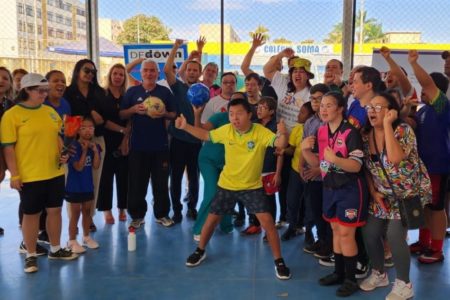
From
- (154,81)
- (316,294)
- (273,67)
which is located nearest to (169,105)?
(154,81)

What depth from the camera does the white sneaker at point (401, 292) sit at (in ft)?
9.68

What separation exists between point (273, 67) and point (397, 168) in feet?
7.67

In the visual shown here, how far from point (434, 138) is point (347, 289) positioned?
1.42 metres

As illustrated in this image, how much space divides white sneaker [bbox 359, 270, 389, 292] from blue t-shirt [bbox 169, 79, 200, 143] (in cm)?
228

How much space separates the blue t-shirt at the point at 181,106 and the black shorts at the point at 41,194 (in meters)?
1.43

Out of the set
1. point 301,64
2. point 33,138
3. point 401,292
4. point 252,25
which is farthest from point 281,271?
point 252,25

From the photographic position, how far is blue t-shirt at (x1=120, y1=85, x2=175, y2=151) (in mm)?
4348

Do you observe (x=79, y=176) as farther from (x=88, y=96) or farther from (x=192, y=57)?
(x=192, y=57)

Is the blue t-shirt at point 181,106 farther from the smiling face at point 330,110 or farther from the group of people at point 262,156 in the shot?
the smiling face at point 330,110

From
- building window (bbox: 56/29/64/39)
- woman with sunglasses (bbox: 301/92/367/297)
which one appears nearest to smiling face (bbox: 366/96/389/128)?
woman with sunglasses (bbox: 301/92/367/297)

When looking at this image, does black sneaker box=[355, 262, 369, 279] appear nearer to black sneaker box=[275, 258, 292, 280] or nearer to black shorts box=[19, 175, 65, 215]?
black sneaker box=[275, 258, 292, 280]

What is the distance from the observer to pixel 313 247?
3.86 metres

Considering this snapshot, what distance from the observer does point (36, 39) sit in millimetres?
10219

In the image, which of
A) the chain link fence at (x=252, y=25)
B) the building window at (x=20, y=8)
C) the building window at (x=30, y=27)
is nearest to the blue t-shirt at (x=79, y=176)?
the chain link fence at (x=252, y=25)
